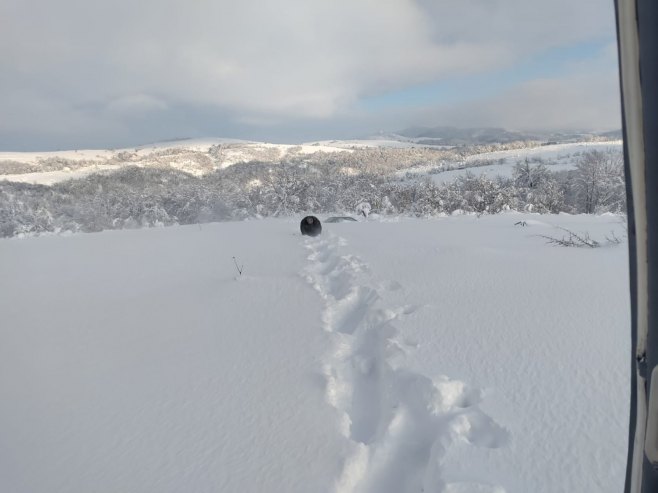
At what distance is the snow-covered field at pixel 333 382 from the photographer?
1.68 m

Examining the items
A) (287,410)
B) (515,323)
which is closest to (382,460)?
(287,410)

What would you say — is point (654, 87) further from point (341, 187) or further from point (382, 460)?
point (341, 187)

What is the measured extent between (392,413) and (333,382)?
0.46 m

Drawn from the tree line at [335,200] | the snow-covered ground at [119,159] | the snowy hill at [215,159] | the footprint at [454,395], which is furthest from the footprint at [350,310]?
the snow-covered ground at [119,159]

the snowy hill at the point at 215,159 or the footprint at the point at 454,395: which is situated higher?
the snowy hill at the point at 215,159

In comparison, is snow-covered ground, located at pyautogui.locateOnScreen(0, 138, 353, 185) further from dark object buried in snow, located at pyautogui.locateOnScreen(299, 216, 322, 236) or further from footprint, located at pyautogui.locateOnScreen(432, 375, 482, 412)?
footprint, located at pyautogui.locateOnScreen(432, 375, 482, 412)

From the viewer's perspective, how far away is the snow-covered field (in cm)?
168

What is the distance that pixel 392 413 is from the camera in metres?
2.12

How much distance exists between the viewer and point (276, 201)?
37.5 metres

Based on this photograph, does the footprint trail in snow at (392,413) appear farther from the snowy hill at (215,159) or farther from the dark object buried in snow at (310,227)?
the snowy hill at (215,159)

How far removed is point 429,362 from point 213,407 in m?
1.35

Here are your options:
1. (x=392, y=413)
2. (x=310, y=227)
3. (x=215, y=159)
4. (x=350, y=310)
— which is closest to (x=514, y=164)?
(x=310, y=227)

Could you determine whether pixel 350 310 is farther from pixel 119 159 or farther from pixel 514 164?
pixel 119 159

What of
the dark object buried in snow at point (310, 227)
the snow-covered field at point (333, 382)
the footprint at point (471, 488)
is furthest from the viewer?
the dark object buried in snow at point (310, 227)
